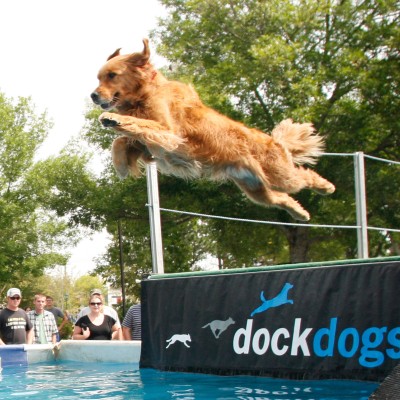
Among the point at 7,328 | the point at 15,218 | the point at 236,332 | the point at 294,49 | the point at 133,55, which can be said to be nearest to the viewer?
the point at 133,55

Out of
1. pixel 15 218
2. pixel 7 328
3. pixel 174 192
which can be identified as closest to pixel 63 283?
pixel 15 218

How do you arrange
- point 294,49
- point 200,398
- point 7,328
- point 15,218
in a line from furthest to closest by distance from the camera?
point 15,218 < point 294,49 < point 7,328 < point 200,398

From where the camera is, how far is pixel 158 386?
20.4 ft

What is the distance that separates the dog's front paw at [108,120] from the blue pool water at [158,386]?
7.06 feet

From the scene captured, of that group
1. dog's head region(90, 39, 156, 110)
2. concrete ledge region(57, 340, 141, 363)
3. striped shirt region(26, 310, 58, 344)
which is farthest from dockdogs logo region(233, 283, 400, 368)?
striped shirt region(26, 310, 58, 344)

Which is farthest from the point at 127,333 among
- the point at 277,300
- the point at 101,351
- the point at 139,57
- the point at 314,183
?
the point at 139,57

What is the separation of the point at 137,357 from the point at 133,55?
12.2ft

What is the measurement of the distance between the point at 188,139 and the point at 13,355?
399 centimetres

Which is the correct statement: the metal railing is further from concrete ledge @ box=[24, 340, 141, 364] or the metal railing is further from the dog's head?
the dog's head

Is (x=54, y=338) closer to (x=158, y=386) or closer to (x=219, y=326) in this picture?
(x=158, y=386)

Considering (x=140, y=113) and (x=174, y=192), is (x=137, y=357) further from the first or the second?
(x=174, y=192)

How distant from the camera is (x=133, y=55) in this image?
5.12 meters

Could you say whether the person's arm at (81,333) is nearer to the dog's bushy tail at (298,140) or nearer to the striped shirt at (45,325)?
the striped shirt at (45,325)

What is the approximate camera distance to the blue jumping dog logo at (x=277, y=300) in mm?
5875
